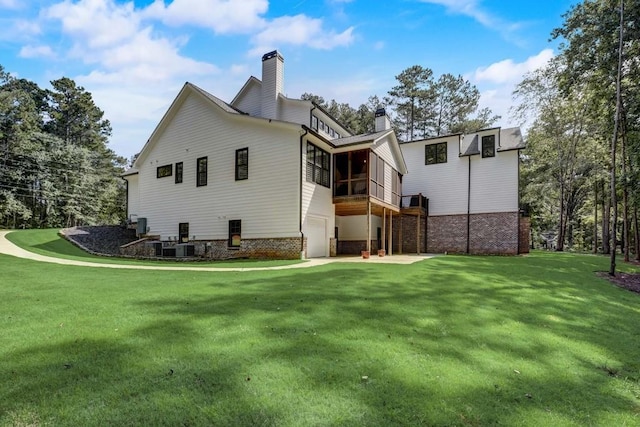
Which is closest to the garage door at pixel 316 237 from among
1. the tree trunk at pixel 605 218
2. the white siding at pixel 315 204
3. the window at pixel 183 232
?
the white siding at pixel 315 204

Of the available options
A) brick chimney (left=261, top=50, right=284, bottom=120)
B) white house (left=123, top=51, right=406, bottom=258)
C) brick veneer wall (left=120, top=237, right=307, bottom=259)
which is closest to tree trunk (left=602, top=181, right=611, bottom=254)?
white house (left=123, top=51, right=406, bottom=258)

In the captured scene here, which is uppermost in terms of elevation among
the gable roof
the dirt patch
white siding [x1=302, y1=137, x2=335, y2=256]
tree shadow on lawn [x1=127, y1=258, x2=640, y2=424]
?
the gable roof

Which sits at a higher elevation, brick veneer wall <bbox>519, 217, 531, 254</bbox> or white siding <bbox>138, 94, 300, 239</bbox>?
Result: white siding <bbox>138, 94, 300, 239</bbox>

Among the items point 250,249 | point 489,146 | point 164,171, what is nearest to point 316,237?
point 250,249

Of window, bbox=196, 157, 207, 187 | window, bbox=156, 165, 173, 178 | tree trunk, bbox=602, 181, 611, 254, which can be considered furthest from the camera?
tree trunk, bbox=602, 181, 611, 254

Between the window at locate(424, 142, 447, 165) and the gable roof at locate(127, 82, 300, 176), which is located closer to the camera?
the gable roof at locate(127, 82, 300, 176)

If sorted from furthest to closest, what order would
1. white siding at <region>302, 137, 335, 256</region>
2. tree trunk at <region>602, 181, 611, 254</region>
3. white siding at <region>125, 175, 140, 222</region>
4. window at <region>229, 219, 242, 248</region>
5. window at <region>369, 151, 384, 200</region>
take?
tree trunk at <region>602, 181, 611, 254</region>
white siding at <region>125, 175, 140, 222</region>
window at <region>369, 151, 384, 200</region>
window at <region>229, 219, 242, 248</region>
white siding at <region>302, 137, 335, 256</region>

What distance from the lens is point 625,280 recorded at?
36.2 ft

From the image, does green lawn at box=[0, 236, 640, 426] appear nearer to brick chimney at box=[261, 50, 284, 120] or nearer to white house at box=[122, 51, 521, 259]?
white house at box=[122, 51, 521, 259]

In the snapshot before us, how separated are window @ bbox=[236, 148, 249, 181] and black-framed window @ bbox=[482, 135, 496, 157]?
46.8 feet

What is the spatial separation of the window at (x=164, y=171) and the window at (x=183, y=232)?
3.00 metres

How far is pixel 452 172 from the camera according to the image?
21.1m

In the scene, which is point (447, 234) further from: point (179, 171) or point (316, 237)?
point (179, 171)

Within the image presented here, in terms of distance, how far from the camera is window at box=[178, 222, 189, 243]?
1719 cm
